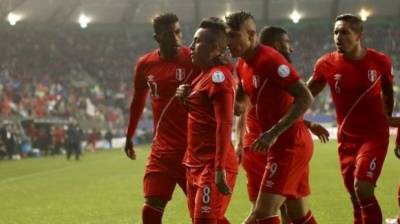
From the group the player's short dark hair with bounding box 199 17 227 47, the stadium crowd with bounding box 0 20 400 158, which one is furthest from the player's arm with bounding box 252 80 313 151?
the stadium crowd with bounding box 0 20 400 158

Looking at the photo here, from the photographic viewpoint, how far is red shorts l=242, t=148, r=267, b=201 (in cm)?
660

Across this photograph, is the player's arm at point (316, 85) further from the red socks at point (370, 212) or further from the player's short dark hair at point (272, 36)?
the red socks at point (370, 212)

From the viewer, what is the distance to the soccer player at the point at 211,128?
529 cm

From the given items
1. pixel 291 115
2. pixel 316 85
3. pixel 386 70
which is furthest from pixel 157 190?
pixel 386 70

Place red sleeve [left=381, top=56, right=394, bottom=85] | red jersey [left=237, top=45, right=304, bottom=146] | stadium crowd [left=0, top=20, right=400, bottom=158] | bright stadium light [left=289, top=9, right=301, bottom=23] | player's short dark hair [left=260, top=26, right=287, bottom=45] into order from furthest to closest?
1. bright stadium light [left=289, top=9, right=301, bottom=23]
2. stadium crowd [left=0, top=20, right=400, bottom=158]
3. red sleeve [left=381, top=56, right=394, bottom=85]
4. player's short dark hair [left=260, top=26, right=287, bottom=45]
5. red jersey [left=237, top=45, right=304, bottom=146]

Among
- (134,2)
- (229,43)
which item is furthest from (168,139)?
(134,2)

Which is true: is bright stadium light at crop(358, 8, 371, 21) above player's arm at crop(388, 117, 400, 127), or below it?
above

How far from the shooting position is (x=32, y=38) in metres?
48.8

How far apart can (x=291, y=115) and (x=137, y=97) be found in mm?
2238

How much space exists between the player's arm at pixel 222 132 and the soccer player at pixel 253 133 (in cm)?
116

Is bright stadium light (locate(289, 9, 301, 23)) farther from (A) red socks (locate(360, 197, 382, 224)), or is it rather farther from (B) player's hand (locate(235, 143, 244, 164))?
(B) player's hand (locate(235, 143, 244, 164))

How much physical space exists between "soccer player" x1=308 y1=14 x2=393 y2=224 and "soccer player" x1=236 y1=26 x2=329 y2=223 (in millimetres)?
380

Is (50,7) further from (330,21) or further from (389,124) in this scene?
(389,124)

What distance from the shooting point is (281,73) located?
5.45 meters
